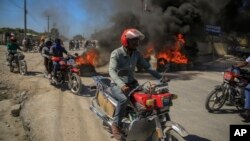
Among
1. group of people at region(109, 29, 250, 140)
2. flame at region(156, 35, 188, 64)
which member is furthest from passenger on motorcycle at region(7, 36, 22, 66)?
group of people at region(109, 29, 250, 140)

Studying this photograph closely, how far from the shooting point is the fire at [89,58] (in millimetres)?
15043

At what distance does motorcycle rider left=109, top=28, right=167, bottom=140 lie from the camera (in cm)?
523

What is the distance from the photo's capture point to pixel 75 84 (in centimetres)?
1026

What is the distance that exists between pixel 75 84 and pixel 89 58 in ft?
17.8

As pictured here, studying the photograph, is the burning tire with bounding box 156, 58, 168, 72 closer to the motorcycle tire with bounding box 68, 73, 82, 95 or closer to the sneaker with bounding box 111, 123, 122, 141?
the motorcycle tire with bounding box 68, 73, 82, 95

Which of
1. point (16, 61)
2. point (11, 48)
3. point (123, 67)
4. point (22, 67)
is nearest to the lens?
point (123, 67)

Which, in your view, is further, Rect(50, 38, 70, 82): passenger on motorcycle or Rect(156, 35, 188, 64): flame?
Rect(156, 35, 188, 64): flame

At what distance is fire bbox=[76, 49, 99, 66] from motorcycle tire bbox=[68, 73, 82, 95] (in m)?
4.28

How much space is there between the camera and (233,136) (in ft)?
18.6

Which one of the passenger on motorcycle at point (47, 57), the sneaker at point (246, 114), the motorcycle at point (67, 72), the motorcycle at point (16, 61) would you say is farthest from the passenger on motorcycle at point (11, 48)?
the sneaker at point (246, 114)

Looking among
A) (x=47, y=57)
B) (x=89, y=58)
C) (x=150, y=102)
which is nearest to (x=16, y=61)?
(x=89, y=58)

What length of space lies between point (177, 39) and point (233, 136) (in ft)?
49.7

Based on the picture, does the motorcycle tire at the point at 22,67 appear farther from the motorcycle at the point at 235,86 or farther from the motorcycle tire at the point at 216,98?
the motorcycle at the point at 235,86

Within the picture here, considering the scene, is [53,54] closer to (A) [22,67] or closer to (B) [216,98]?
(A) [22,67]
